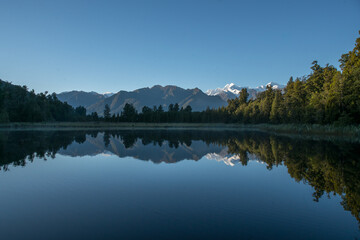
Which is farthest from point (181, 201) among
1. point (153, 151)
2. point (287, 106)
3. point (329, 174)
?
point (287, 106)

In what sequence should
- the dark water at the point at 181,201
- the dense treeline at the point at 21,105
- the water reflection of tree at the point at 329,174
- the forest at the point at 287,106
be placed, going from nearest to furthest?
the dark water at the point at 181,201 → the water reflection of tree at the point at 329,174 → the forest at the point at 287,106 → the dense treeline at the point at 21,105

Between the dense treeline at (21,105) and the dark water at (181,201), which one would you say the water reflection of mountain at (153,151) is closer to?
the dark water at (181,201)

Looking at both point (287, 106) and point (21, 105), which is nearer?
point (287, 106)

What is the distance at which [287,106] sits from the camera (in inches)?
2212

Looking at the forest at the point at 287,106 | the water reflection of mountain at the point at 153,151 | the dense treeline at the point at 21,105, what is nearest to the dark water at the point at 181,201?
the water reflection of mountain at the point at 153,151

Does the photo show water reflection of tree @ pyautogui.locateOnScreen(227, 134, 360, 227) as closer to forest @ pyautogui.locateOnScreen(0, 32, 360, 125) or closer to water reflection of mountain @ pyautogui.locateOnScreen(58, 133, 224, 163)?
water reflection of mountain @ pyautogui.locateOnScreen(58, 133, 224, 163)

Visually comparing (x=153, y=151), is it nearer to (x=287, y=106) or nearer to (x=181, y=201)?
(x=181, y=201)

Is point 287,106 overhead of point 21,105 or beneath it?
Result: beneath

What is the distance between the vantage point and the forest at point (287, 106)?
35188 millimetres

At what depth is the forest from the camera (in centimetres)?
3519

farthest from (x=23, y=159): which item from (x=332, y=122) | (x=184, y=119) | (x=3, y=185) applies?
(x=184, y=119)

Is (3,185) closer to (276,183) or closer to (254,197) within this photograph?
(254,197)

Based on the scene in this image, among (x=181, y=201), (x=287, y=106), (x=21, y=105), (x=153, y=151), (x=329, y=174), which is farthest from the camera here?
(x=21, y=105)

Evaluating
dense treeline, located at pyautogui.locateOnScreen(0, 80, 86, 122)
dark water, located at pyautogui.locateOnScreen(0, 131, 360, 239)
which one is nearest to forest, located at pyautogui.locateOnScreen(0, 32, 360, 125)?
dense treeline, located at pyautogui.locateOnScreen(0, 80, 86, 122)
